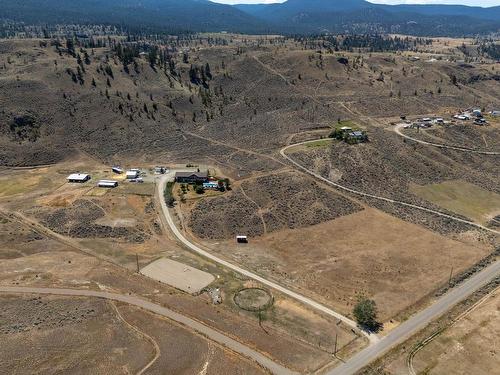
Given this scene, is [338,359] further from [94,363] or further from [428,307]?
[94,363]

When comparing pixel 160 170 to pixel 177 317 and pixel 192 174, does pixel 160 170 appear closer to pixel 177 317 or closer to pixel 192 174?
pixel 192 174

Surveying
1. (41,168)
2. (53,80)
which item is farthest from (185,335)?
(53,80)

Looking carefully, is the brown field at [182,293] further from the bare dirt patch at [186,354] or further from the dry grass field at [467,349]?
the dry grass field at [467,349]

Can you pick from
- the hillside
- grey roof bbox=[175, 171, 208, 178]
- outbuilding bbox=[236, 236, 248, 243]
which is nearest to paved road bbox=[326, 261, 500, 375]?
outbuilding bbox=[236, 236, 248, 243]

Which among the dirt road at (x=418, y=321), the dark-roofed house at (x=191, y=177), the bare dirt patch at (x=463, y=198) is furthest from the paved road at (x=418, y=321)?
the dark-roofed house at (x=191, y=177)

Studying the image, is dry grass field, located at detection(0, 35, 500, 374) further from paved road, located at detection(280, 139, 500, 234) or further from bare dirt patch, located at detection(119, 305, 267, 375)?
paved road, located at detection(280, 139, 500, 234)
